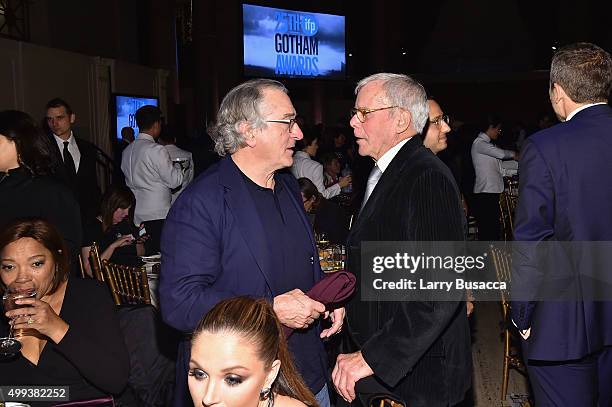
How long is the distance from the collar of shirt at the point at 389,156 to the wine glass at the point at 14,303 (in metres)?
1.22

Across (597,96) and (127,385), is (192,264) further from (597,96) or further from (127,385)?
(597,96)

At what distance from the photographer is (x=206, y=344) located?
5.36 ft

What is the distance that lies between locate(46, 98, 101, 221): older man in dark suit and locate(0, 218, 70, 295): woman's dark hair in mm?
3129

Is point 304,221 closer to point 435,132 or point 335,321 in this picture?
point 335,321

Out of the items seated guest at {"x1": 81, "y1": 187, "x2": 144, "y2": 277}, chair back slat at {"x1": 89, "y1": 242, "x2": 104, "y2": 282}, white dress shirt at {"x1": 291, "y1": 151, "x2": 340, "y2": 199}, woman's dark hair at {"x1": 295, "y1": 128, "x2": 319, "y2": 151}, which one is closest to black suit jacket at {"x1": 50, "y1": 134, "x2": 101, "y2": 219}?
seated guest at {"x1": 81, "y1": 187, "x2": 144, "y2": 277}

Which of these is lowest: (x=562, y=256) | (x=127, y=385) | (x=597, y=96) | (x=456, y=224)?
(x=127, y=385)

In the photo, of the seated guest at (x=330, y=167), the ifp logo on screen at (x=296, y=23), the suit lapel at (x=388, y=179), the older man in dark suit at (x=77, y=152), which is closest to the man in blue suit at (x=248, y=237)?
the suit lapel at (x=388, y=179)

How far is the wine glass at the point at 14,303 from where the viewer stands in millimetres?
2100

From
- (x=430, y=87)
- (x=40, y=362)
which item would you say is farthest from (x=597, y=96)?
(x=430, y=87)

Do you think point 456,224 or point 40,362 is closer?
point 456,224

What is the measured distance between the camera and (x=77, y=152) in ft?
19.6

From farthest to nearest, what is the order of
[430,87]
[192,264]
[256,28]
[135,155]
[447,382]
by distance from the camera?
[430,87] → [256,28] → [135,155] → [447,382] → [192,264]

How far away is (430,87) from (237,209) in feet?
66.8

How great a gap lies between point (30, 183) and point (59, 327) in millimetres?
1281
